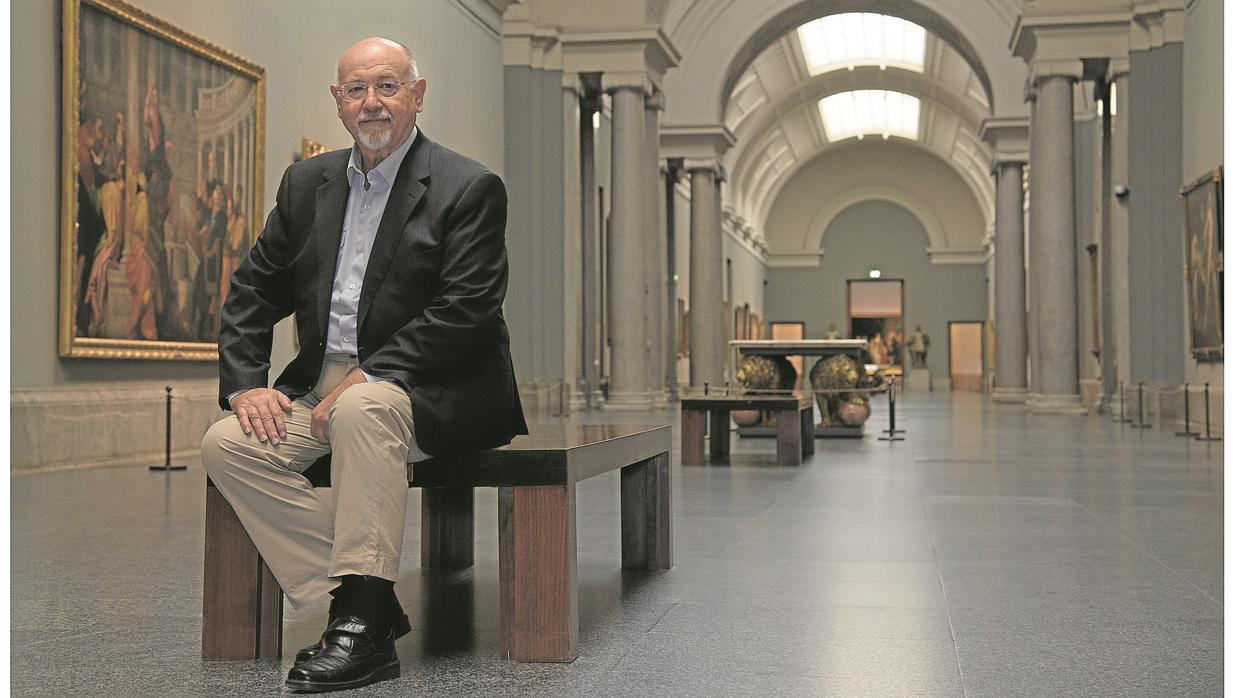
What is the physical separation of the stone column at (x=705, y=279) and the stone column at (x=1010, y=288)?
6.77m

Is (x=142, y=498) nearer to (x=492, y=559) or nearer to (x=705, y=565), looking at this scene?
(x=492, y=559)

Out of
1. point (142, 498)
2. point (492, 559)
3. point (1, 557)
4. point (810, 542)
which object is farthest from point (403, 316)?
point (142, 498)

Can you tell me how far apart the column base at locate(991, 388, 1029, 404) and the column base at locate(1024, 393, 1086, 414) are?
669 centimetres

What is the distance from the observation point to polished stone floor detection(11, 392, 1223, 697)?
11.5ft

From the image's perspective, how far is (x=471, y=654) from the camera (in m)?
3.79

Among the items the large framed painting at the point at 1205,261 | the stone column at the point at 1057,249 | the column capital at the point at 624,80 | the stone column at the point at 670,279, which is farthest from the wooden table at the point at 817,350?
the stone column at the point at 670,279

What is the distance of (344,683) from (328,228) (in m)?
1.35

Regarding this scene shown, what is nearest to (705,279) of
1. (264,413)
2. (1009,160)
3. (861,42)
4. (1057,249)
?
(1009,160)

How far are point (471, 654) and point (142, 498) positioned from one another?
211 inches

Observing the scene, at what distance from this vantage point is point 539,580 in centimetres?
374

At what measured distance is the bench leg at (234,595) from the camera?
3.72 meters

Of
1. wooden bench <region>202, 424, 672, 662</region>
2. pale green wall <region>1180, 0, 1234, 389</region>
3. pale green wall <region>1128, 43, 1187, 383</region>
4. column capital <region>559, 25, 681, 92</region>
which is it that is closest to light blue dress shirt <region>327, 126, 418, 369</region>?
wooden bench <region>202, 424, 672, 662</region>

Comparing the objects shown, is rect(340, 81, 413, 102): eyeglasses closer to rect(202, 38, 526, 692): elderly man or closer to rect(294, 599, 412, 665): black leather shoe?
rect(202, 38, 526, 692): elderly man

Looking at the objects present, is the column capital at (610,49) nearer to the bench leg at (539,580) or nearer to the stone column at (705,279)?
the stone column at (705,279)
